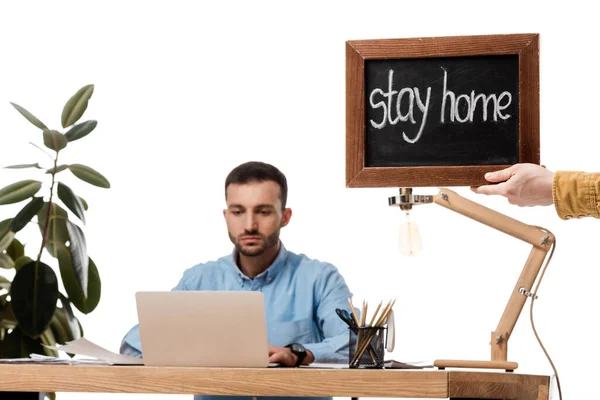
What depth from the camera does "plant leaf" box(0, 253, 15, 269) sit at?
2838mm

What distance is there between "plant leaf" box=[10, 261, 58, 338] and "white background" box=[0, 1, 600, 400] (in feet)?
2.93

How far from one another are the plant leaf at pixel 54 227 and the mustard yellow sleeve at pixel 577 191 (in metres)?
1.79

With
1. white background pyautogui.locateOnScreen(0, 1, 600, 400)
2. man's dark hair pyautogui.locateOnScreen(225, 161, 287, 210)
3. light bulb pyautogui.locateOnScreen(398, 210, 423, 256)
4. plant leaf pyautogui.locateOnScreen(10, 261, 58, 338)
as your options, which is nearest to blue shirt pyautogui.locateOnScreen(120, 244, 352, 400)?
man's dark hair pyautogui.locateOnScreen(225, 161, 287, 210)

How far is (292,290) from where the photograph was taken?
206 centimetres

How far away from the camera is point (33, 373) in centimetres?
125

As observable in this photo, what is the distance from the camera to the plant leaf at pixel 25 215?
107 inches

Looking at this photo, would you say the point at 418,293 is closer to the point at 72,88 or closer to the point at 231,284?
the point at 231,284

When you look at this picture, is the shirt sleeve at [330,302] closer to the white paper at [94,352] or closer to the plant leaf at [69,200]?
the white paper at [94,352]

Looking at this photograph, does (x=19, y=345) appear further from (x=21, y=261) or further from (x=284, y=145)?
(x=284, y=145)

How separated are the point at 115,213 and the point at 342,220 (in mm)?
937

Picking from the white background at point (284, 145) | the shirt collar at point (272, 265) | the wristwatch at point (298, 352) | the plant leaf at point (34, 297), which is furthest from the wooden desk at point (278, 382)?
the white background at point (284, 145)

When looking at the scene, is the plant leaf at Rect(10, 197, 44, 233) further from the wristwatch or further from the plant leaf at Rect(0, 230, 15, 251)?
the wristwatch

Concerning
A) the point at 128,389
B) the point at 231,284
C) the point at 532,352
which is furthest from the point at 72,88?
the point at 128,389

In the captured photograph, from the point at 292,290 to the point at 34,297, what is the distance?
97 centimetres
